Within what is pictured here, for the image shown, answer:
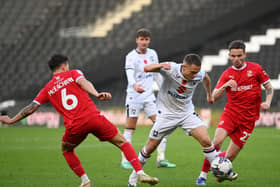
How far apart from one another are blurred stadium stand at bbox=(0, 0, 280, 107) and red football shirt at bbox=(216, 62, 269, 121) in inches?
639

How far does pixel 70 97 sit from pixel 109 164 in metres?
3.72

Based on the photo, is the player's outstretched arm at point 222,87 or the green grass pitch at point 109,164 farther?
the green grass pitch at point 109,164

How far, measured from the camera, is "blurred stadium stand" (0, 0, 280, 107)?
2581 centimetres

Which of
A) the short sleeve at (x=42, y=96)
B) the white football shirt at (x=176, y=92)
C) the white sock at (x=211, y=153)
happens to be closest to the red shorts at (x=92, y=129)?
the short sleeve at (x=42, y=96)

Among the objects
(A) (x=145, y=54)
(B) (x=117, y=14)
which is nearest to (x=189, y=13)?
(B) (x=117, y=14)

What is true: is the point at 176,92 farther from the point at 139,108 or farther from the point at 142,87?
the point at 139,108

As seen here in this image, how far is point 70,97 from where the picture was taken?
6.99 metres

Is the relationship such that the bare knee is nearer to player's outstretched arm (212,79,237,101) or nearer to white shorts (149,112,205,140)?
white shorts (149,112,205,140)

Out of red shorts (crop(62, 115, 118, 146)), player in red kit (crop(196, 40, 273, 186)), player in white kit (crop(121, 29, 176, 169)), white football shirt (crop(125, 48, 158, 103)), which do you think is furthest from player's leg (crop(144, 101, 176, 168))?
red shorts (crop(62, 115, 118, 146))

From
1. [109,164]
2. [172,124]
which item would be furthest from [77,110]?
[109,164]

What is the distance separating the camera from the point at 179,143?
1515cm

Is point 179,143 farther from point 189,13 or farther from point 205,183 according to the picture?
point 189,13

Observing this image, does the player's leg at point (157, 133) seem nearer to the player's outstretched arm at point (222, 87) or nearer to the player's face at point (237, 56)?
the player's outstretched arm at point (222, 87)

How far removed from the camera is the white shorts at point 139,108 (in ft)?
33.4
